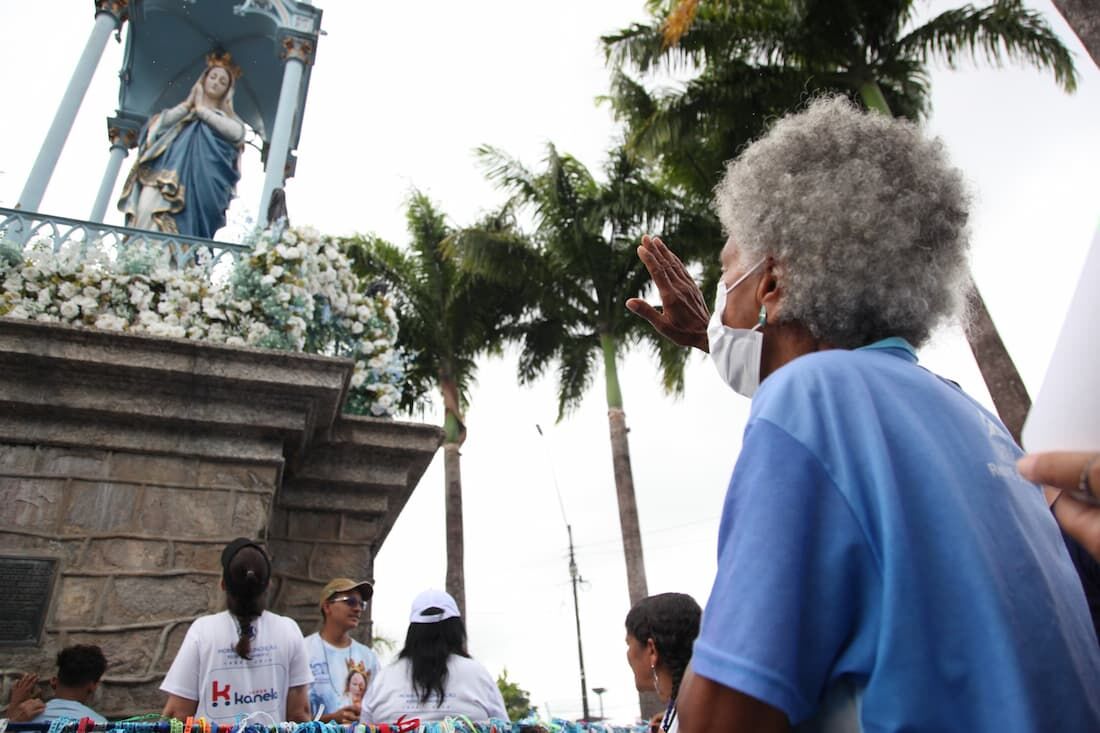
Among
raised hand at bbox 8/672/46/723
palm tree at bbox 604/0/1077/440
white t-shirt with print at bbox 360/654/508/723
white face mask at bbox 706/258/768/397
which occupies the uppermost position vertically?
palm tree at bbox 604/0/1077/440

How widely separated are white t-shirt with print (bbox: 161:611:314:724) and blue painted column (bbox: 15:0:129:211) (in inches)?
152

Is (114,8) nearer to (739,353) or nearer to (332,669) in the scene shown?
(332,669)

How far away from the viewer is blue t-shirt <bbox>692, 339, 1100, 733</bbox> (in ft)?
3.00

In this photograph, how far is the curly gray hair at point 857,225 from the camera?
1.34 metres

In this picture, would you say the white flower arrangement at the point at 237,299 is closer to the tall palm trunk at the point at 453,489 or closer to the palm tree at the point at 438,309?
the tall palm trunk at the point at 453,489

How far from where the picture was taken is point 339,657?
4391 mm

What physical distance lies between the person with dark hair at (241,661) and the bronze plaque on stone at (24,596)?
1163 millimetres

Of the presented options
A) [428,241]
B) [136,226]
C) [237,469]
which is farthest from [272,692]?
[428,241]

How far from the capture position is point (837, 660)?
97 cm

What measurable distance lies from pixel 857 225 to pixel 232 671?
9.97ft

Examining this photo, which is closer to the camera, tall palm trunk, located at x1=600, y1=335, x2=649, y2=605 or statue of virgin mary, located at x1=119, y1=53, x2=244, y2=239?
statue of virgin mary, located at x1=119, y1=53, x2=244, y2=239

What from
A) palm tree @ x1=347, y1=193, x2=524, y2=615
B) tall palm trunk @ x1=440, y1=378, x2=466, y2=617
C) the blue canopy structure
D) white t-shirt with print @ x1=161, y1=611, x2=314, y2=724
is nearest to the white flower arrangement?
white t-shirt with print @ x1=161, y1=611, x2=314, y2=724

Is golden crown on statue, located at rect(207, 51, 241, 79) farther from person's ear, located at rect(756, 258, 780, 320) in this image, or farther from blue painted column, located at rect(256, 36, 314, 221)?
person's ear, located at rect(756, 258, 780, 320)

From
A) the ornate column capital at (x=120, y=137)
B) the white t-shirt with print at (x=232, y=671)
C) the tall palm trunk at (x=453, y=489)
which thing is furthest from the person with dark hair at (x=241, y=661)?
the tall palm trunk at (x=453, y=489)
